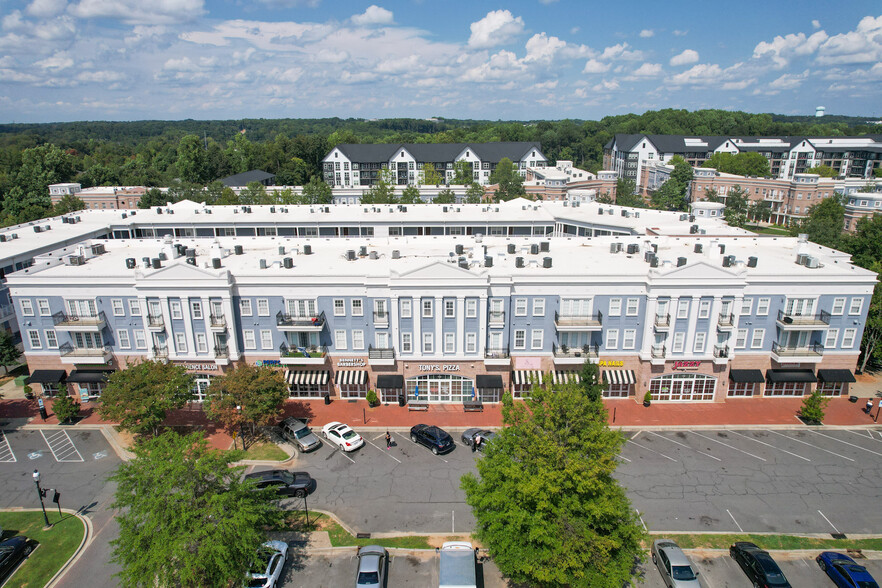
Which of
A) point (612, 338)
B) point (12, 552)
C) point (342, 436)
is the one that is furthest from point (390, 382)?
point (12, 552)

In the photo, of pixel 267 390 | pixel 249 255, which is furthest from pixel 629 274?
pixel 249 255

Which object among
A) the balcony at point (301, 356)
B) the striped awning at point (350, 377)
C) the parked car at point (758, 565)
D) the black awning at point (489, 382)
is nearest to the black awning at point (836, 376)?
the parked car at point (758, 565)

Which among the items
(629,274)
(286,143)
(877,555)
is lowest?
(877,555)

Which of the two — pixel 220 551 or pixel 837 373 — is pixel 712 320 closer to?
pixel 837 373

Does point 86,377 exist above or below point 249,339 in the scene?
below

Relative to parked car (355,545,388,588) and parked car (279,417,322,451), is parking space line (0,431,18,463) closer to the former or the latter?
parked car (279,417,322,451)

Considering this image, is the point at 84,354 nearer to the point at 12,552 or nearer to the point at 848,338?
the point at 12,552
